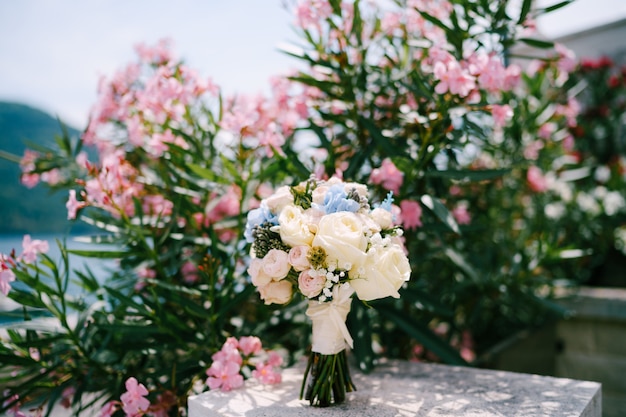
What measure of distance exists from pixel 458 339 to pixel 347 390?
1394 mm

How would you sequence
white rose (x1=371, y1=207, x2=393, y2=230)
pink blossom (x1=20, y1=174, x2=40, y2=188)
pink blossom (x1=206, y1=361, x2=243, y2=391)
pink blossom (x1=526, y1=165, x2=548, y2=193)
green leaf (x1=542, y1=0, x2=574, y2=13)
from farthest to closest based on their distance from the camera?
pink blossom (x1=526, y1=165, x2=548, y2=193) → pink blossom (x1=20, y1=174, x2=40, y2=188) → green leaf (x1=542, y1=0, x2=574, y2=13) → pink blossom (x1=206, y1=361, x2=243, y2=391) → white rose (x1=371, y1=207, x2=393, y2=230)

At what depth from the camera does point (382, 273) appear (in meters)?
1.02

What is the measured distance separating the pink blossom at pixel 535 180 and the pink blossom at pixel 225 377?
193cm

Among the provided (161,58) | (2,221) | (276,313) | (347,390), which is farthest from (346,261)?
(2,221)

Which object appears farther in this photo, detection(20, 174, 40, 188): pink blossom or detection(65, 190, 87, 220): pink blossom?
detection(20, 174, 40, 188): pink blossom

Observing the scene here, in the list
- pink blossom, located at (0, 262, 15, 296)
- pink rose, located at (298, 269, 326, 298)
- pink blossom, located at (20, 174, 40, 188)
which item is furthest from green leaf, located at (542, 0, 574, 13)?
pink blossom, located at (20, 174, 40, 188)

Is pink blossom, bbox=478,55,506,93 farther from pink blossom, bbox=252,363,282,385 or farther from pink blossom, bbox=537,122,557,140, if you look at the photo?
pink blossom, bbox=537,122,557,140

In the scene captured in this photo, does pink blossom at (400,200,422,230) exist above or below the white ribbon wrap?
above

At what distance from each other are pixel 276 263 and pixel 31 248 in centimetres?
75

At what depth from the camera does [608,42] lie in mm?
3775

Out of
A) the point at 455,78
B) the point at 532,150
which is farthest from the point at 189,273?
the point at 532,150

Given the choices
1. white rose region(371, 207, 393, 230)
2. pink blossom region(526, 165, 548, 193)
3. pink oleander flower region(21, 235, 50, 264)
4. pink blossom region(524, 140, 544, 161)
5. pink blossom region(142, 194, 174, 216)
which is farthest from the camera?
pink blossom region(526, 165, 548, 193)

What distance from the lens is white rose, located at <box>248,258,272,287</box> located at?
1.07 m

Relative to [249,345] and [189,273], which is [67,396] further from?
[249,345]
